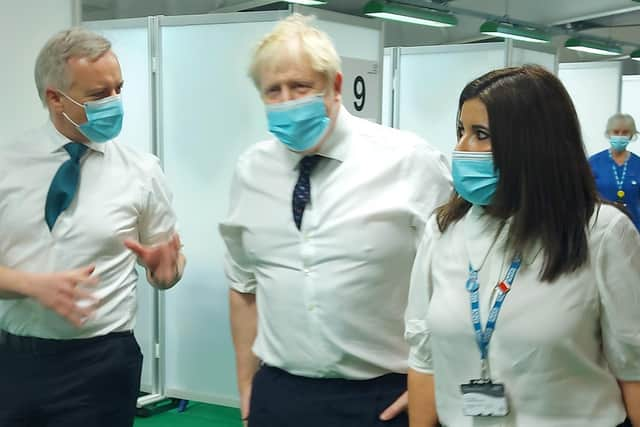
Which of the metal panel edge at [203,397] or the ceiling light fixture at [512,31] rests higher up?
the ceiling light fixture at [512,31]

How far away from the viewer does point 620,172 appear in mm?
6086

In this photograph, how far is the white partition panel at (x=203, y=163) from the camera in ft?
14.3

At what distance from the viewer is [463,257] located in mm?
1584

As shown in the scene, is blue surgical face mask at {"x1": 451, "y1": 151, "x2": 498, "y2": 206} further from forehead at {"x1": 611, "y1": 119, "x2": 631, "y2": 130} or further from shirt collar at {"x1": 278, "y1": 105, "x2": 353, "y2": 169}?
forehead at {"x1": 611, "y1": 119, "x2": 631, "y2": 130}

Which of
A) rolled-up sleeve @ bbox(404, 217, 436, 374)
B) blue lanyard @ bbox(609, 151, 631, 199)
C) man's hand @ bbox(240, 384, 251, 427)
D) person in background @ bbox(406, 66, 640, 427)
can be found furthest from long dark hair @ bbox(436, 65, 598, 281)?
blue lanyard @ bbox(609, 151, 631, 199)

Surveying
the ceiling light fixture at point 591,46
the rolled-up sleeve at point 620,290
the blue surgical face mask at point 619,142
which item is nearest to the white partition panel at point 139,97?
the rolled-up sleeve at point 620,290

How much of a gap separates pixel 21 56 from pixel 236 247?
5.47ft

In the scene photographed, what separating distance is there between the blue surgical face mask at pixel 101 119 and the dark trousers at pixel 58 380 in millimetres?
569

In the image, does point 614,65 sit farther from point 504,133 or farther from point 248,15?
point 504,133

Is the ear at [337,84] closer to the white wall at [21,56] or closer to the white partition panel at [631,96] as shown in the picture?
the white wall at [21,56]

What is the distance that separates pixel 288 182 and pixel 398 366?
0.53 metres

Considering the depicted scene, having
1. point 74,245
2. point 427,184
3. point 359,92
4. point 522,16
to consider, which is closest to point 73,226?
point 74,245

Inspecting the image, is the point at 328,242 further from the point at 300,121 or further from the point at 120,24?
the point at 120,24

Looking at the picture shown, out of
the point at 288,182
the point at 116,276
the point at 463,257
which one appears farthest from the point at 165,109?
the point at 463,257
